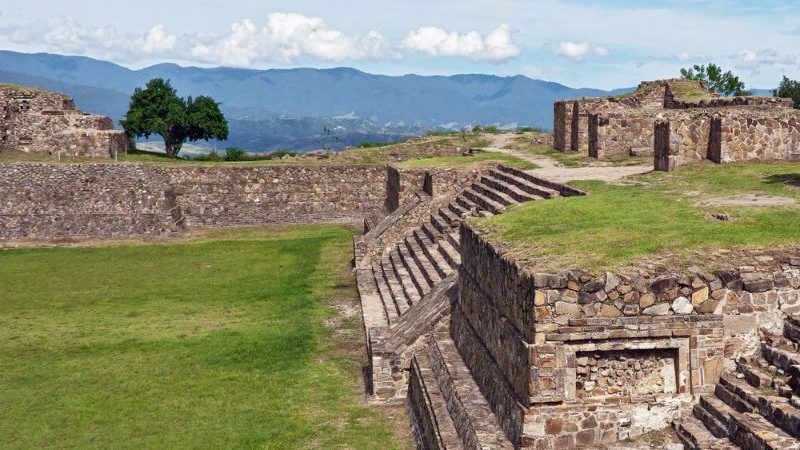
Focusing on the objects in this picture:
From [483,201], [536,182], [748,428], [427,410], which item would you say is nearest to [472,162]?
[483,201]

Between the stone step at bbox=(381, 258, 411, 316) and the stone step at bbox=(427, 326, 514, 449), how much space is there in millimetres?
3042

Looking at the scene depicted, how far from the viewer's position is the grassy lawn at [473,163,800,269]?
920cm

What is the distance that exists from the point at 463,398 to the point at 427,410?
2.39ft

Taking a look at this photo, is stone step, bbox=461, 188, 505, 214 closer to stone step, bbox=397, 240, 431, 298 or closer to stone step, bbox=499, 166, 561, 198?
stone step, bbox=499, 166, 561, 198

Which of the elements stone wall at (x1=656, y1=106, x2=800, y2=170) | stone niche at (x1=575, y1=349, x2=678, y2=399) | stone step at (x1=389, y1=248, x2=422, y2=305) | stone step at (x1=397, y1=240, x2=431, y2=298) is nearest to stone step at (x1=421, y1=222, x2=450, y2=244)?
stone step at (x1=397, y1=240, x2=431, y2=298)

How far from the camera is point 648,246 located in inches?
363

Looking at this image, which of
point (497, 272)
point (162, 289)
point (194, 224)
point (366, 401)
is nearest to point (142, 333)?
point (162, 289)

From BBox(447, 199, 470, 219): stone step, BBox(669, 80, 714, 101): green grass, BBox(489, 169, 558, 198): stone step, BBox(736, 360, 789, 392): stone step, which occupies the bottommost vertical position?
BBox(736, 360, 789, 392): stone step

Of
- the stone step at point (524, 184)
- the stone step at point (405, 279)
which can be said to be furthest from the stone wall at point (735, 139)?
the stone step at point (405, 279)

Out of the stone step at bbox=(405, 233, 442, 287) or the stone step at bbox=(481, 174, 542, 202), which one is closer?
the stone step at bbox=(405, 233, 442, 287)

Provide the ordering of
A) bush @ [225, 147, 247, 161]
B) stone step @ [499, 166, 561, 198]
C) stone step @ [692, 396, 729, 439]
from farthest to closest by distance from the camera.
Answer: bush @ [225, 147, 247, 161]
stone step @ [499, 166, 561, 198]
stone step @ [692, 396, 729, 439]

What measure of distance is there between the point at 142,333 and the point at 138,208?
1278cm

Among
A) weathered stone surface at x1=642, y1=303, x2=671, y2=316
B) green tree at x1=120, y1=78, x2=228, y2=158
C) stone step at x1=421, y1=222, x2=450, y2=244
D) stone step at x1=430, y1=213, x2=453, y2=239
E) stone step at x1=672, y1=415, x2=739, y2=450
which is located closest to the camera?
stone step at x1=672, y1=415, x2=739, y2=450

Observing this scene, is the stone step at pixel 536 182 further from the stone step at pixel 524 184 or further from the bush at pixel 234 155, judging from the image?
the bush at pixel 234 155
